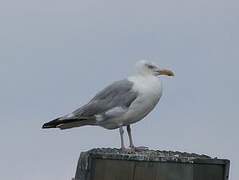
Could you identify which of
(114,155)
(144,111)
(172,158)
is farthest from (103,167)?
(144,111)

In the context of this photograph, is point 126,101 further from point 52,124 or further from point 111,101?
point 52,124

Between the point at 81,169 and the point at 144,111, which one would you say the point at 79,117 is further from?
the point at 81,169

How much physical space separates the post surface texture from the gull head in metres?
4.18

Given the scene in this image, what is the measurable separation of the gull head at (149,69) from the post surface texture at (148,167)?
418 cm

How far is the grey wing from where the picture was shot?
31.3 feet

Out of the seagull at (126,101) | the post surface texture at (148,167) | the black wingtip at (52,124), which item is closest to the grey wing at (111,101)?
the seagull at (126,101)

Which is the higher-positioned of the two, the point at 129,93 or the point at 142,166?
the point at 129,93

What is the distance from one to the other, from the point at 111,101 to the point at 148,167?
449 cm

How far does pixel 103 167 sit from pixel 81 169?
188mm

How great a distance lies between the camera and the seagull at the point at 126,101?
30.8ft

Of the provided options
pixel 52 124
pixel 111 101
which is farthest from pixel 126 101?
pixel 52 124

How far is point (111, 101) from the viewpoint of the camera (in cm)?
965

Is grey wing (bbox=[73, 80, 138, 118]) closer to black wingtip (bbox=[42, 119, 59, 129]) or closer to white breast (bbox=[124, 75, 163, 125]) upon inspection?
white breast (bbox=[124, 75, 163, 125])

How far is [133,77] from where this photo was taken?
9688 mm
